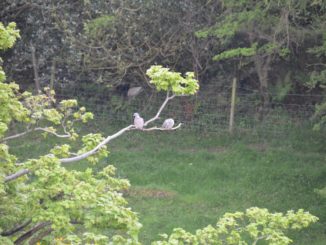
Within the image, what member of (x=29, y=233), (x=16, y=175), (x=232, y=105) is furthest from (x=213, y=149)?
(x=16, y=175)

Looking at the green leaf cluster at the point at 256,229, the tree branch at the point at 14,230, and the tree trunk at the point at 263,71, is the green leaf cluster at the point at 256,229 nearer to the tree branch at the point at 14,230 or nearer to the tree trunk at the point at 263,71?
the tree branch at the point at 14,230

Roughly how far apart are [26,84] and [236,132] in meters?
5.47

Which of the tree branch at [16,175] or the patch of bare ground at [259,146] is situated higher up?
the tree branch at [16,175]

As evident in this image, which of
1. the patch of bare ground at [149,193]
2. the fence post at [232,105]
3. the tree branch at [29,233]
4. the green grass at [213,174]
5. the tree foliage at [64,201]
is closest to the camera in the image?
the tree foliage at [64,201]

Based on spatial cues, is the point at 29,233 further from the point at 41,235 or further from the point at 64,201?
the point at 64,201

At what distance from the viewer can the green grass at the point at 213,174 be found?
1062 cm

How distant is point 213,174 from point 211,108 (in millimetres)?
2751

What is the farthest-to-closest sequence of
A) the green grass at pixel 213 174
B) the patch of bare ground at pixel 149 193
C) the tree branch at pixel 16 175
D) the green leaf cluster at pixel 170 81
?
the patch of bare ground at pixel 149 193, the green grass at pixel 213 174, the green leaf cluster at pixel 170 81, the tree branch at pixel 16 175

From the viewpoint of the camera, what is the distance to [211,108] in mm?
14914

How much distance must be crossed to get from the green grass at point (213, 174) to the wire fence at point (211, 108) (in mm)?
239

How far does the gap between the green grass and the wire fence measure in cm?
24

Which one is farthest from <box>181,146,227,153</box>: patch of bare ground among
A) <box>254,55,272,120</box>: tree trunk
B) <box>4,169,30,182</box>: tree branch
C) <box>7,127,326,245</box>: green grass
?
<box>4,169,30,182</box>: tree branch

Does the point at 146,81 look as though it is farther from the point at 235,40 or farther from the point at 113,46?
the point at 235,40

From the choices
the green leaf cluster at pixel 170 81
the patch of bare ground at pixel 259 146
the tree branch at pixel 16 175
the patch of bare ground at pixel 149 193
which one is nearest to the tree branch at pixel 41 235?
the tree branch at pixel 16 175
